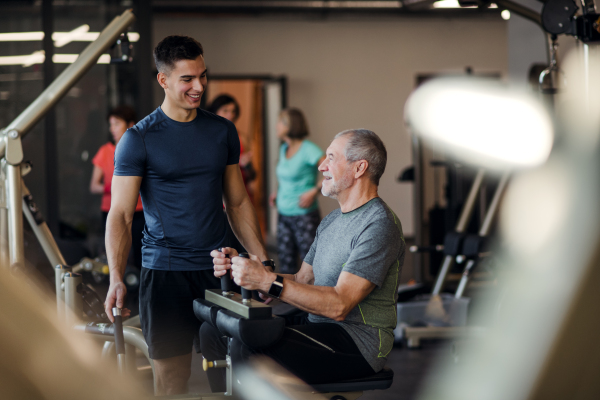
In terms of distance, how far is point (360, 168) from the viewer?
177 cm

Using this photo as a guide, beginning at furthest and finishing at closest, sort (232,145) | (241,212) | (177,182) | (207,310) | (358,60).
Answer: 1. (358,60)
2. (241,212)
3. (232,145)
4. (177,182)
5. (207,310)

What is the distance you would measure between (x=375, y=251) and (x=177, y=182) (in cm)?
66

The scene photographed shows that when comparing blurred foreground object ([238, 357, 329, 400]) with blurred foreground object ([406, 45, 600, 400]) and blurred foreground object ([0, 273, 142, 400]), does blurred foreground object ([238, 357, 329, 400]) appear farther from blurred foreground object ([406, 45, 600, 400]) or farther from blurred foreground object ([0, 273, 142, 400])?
blurred foreground object ([0, 273, 142, 400])

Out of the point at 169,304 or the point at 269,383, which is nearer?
the point at 269,383

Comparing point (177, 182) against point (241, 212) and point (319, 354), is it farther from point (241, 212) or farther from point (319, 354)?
→ point (319, 354)

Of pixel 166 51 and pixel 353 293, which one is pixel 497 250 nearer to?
pixel 353 293

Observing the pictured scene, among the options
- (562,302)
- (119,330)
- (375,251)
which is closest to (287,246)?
(119,330)

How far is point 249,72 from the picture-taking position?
25.5 feet

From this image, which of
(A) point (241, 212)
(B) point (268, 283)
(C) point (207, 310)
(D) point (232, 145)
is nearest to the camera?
(B) point (268, 283)

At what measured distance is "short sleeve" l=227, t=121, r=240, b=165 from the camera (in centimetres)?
198

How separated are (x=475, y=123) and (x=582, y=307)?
4.95 meters

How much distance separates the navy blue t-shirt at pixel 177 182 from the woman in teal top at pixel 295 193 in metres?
1.85

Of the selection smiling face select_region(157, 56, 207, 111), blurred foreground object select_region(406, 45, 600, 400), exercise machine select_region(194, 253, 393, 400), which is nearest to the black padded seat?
exercise machine select_region(194, 253, 393, 400)

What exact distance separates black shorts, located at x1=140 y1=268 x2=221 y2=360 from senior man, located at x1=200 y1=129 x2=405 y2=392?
0.45 ft
